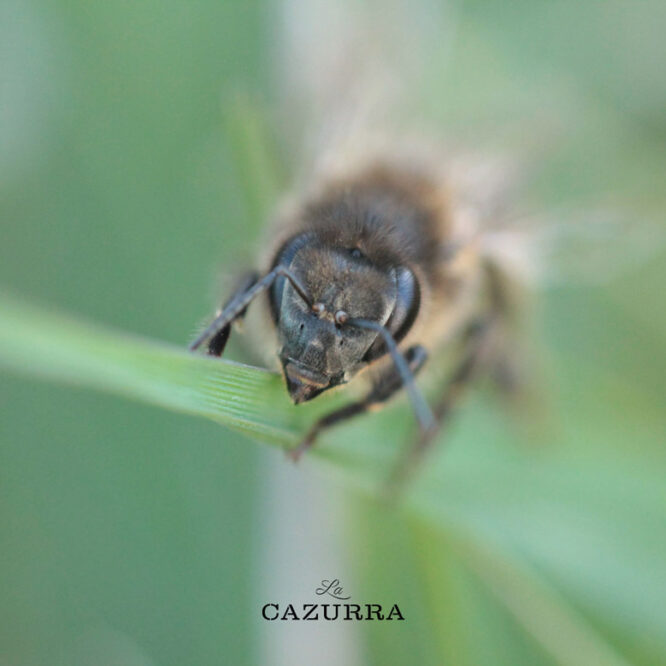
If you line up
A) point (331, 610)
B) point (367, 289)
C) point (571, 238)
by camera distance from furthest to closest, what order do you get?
point (571, 238)
point (331, 610)
point (367, 289)

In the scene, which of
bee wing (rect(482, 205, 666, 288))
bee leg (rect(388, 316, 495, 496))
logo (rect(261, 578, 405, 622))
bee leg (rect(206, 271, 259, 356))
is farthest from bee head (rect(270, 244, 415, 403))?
bee wing (rect(482, 205, 666, 288))

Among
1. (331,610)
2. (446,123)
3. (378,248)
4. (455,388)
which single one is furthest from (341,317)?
(446,123)

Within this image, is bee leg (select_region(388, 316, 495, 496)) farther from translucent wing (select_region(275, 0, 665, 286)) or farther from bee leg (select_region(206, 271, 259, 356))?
bee leg (select_region(206, 271, 259, 356))

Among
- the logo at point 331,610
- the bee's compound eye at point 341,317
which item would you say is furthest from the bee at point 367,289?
the logo at point 331,610

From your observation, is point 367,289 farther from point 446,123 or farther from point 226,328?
point 446,123

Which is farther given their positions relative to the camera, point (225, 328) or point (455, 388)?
point (455, 388)

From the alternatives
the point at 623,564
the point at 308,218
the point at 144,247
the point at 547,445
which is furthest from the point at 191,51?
the point at 623,564
